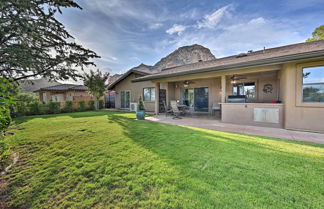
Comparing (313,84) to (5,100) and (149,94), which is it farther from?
(149,94)

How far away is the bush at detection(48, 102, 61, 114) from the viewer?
1119cm

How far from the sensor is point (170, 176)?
6.52 feet

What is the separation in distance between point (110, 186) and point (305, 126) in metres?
6.56

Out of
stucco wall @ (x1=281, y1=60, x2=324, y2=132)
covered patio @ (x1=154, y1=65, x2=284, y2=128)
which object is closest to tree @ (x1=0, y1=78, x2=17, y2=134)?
covered patio @ (x1=154, y1=65, x2=284, y2=128)

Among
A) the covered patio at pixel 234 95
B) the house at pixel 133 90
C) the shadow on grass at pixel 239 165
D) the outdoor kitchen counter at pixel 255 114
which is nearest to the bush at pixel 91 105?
the house at pixel 133 90

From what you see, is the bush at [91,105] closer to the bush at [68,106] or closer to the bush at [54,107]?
the bush at [68,106]

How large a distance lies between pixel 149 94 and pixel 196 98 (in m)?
Answer: 4.43

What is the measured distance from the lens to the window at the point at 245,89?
25.9 ft

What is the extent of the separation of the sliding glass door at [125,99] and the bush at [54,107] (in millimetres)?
5785

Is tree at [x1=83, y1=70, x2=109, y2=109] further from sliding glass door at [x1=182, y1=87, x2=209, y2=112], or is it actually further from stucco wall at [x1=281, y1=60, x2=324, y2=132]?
stucco wall at [x1=281, y1=60, x2=324, y2=132]

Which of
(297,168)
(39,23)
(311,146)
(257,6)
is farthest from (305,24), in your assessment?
(39,23)

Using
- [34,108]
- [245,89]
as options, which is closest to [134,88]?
[34,108]

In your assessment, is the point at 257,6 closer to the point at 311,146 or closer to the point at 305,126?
the point at 305,126

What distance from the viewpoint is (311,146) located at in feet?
10.2
